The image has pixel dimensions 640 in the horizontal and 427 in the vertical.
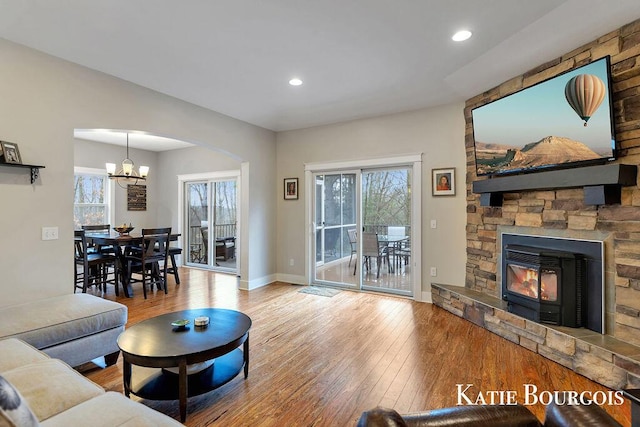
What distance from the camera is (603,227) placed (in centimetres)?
258

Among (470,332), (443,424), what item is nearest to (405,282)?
(470,332)

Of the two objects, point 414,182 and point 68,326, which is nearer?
point 68,326

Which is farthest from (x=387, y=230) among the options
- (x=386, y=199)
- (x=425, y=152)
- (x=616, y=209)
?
(x=616, y=209)

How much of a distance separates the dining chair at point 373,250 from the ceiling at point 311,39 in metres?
2.19

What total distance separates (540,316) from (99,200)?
7664 millimetres

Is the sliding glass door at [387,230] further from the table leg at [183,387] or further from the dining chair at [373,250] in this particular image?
the table leg at [183,387]

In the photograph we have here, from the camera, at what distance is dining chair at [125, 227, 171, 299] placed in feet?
15.8

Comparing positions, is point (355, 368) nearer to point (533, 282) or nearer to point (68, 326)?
point (533, 282)

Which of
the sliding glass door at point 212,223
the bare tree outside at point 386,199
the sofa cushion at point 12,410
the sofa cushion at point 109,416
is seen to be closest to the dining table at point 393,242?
the bare tree outside at point 386,199

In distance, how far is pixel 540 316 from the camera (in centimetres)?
286

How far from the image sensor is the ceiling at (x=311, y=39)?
7.48ft

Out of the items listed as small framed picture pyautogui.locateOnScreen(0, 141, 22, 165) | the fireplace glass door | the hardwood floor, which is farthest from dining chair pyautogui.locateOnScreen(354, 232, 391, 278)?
small framed picture pyautogui.locateOnScreen(0, 141, 22, 165)

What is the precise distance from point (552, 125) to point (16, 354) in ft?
13.8

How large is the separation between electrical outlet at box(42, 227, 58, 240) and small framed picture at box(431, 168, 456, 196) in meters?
4.35
